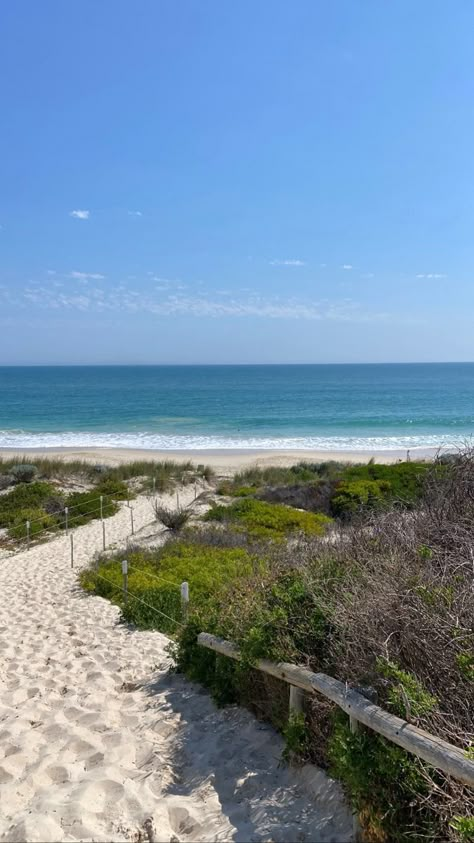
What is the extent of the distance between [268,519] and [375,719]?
11.0m

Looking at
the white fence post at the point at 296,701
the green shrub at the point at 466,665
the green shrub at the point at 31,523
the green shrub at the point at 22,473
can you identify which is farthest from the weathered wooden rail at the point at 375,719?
the green shrub at the point at 22,473

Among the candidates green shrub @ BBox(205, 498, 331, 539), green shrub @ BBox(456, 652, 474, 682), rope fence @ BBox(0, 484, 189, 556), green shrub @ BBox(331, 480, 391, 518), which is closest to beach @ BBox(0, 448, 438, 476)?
rope fence @ BBox(0, 484, 189, 556)

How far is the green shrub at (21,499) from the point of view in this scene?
16922 mm

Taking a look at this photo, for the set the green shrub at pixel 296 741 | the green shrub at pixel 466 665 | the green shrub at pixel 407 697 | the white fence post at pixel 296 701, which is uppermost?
the green shrub at pixel 466 665

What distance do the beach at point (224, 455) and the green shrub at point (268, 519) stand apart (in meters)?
13.4

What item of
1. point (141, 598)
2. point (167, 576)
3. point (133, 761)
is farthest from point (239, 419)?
point (133, 761)

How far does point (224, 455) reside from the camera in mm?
33938

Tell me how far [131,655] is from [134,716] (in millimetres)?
1812

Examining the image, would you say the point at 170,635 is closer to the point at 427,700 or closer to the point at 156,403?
the point at 427,700

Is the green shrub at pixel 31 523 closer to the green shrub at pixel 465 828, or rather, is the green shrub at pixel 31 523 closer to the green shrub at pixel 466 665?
the green shrub at pixel 466 665

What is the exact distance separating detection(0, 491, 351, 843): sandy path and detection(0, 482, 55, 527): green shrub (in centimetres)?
1013

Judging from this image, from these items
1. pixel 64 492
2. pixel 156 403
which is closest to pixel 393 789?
pixel 64 492

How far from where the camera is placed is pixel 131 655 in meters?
6.83

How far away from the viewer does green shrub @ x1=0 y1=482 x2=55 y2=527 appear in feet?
55.5
